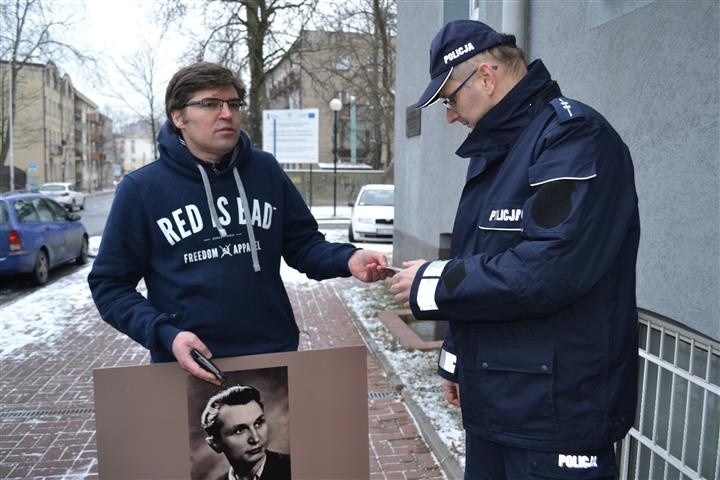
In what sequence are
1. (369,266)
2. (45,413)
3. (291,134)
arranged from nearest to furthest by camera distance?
(369,266) < (45,413) < (291,134)

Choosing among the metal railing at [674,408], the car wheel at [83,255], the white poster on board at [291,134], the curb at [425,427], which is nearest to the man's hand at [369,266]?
the metal railing at [674,408]

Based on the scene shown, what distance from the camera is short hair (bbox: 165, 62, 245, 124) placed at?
231 centimetres

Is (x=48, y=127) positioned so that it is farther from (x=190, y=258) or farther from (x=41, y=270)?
(x=190, y=258)

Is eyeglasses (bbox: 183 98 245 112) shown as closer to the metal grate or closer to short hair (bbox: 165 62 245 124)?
short hair (bbox: 165 62 245 124)

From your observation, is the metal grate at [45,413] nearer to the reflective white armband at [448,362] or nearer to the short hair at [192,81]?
the short hair at [192,81]

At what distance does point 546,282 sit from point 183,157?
4.57 feet

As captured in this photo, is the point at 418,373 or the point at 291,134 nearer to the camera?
the point at 418,373

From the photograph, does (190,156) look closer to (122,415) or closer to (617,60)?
(122,415)

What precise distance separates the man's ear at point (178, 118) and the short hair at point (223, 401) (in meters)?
0.97

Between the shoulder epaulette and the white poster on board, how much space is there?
904 inches

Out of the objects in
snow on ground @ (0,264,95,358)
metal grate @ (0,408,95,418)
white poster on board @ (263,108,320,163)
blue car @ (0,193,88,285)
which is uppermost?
white poster on board @ (263,108,320,163)

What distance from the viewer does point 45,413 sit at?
5.14 metres

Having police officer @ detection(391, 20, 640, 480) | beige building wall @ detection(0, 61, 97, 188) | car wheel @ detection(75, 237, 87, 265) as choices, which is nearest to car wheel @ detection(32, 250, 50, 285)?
car wheel @ detection(75, 237, 87, 265)

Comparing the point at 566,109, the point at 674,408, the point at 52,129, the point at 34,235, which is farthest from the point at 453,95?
the point at 52,129
